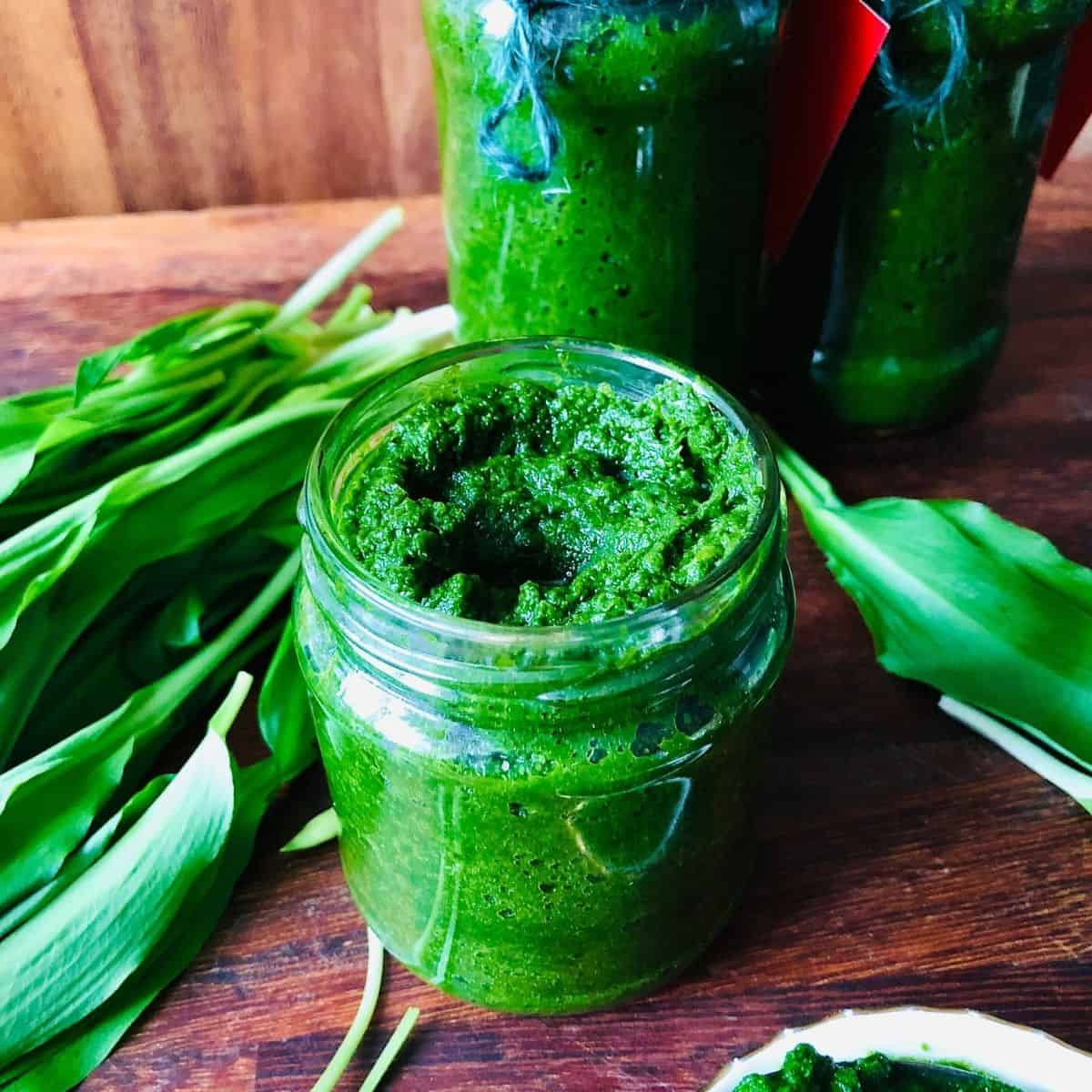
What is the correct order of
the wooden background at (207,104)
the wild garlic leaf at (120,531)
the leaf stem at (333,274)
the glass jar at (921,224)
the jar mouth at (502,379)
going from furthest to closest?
the wooden background at (207,104)
the leaf stem at (333,274)
the glass jar at (921,224)
the wild garlic leaf at (120,531)
the jar mouth at (502,379)

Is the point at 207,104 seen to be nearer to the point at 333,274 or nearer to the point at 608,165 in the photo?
the point at 333,274

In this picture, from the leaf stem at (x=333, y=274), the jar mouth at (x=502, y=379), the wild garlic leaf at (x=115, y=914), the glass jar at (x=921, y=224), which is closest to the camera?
the jar mouth at (x=502, y=379)

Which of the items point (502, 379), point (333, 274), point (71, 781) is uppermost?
point (502, 379)

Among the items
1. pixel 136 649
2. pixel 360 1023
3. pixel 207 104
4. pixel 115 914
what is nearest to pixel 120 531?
pixel 136 649

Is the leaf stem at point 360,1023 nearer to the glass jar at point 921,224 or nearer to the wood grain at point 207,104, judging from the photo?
the glass jar at point 921,224

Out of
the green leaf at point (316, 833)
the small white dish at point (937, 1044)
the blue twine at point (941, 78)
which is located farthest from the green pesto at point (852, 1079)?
the blue twine at point (941, 78)

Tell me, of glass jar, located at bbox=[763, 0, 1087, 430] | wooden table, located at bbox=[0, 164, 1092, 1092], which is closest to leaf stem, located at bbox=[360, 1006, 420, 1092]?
wooden table, located at bbox=[0, 164, 1092, 1092]

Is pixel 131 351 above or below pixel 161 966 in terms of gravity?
above
